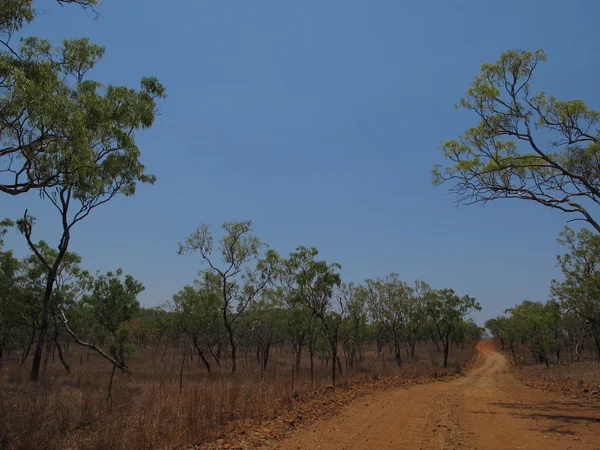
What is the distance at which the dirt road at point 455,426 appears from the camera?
731cm

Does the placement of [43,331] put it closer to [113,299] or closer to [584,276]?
[113,299]

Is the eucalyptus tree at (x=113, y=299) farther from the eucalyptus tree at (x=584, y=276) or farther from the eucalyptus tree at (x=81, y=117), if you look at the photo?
the eucalyptus tree at (x=584, y=276)

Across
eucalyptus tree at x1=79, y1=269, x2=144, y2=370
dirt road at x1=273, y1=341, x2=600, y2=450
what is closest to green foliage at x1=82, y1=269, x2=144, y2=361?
eucalyptus tree at x1=79, y1=269, x2=144, y2=370

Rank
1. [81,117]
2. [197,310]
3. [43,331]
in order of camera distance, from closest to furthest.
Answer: [81,117], [43,331], [197,310]

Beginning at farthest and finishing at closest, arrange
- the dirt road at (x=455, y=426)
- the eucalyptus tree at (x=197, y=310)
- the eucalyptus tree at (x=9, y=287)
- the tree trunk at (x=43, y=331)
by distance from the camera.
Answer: the eucalyptus tree at (x=197, y=310)
the eucalyptus tree at (x=9, y=287)
the tree trunk at (x=43, y=331)
the dirt road at (x=455, y=426)

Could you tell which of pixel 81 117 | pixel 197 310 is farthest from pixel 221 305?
pixel 81 117

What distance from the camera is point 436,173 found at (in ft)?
49.7

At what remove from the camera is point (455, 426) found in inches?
352

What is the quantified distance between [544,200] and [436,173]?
389 cm

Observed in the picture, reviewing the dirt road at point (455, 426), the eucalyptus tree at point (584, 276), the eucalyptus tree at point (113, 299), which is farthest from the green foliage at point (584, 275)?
the eucalyptus tree at point (113, 299)

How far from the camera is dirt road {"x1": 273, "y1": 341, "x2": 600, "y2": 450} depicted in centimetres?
731

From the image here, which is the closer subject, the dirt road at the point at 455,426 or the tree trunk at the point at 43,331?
the dirt road at the point at 455,426

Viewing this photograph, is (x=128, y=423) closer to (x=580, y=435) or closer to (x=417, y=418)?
(x=417, y=418)

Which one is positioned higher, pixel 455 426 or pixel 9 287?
pixel 9 287
